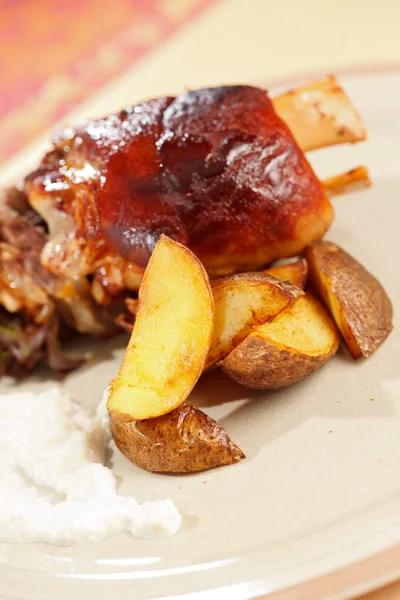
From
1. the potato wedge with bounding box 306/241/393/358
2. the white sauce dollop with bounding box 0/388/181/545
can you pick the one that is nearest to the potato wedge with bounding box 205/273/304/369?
the potato wedge with bounding box 306/241/393/358

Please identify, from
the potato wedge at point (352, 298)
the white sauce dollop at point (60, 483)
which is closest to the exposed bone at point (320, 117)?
the potato wedge at point (352, 298)

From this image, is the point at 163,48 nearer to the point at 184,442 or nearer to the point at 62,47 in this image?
the point at 62,47

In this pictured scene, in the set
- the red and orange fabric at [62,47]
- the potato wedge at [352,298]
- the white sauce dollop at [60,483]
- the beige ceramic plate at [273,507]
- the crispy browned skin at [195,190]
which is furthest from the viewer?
the red and orange fabric at [62,47]

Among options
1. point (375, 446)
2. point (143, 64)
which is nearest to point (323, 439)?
point (375, 446)

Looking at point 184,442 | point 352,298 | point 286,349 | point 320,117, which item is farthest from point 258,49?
point 184,442

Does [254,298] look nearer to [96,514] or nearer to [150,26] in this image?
[96,514]

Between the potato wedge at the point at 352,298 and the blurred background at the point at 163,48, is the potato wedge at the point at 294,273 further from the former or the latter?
the blurred background at the point at 163,48
